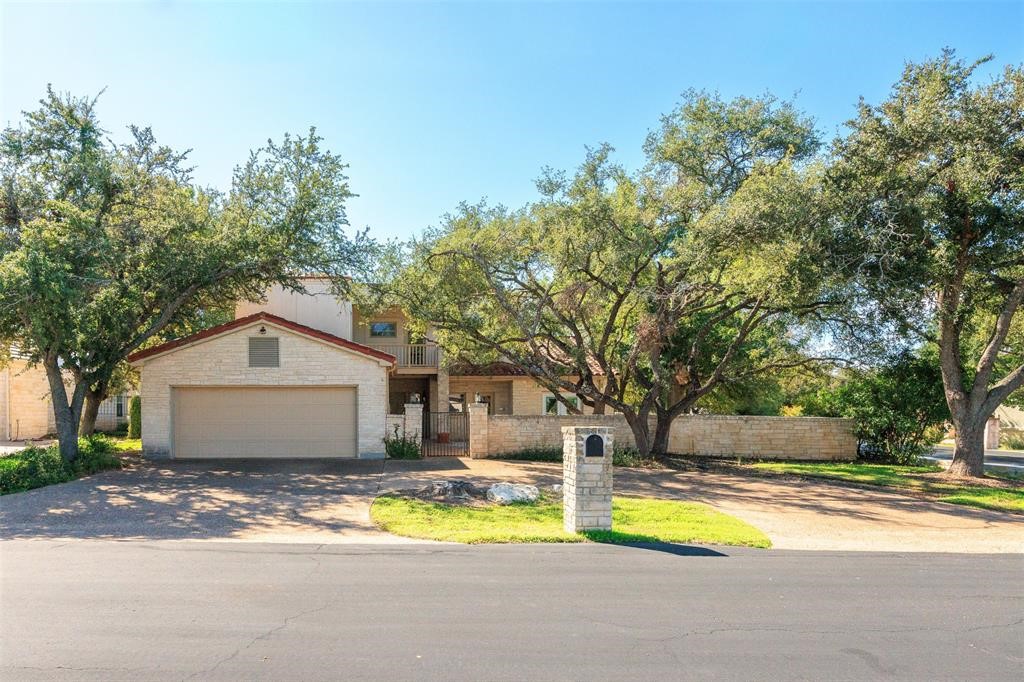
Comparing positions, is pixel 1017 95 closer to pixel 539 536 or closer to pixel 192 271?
pixel 539 536

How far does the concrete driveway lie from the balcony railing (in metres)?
9.73

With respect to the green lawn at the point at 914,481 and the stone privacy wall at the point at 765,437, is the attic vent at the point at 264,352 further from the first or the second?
the green lawn at the point at 914,481

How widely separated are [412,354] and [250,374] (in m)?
9.35

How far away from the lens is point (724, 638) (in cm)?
570

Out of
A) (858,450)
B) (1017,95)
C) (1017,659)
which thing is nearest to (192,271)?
(1017,659)

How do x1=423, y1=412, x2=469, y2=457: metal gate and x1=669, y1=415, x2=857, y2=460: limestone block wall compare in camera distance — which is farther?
x1=669, y1=415, x2=857, y2=460: limestone block wall

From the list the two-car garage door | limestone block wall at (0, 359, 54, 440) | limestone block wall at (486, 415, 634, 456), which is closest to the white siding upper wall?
the two-car garage door

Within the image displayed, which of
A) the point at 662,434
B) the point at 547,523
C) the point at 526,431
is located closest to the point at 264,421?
the point at 526,431

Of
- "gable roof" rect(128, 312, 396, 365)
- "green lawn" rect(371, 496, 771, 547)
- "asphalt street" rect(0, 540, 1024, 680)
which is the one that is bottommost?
"green lawn" rect(371, 496, 771, 547)

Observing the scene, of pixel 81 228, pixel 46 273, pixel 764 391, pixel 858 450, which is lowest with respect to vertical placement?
pixel 858 450

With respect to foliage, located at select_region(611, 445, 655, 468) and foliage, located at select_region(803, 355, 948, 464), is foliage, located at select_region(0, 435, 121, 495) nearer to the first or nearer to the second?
foliage, located at select_region(611, 445, 655, 468)

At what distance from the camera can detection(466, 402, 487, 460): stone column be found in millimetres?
20172

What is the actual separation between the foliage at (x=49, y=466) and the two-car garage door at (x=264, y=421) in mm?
2219

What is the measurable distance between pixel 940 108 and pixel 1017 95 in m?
1.39
